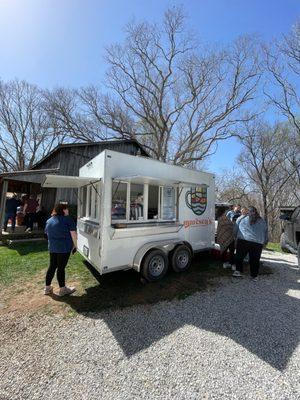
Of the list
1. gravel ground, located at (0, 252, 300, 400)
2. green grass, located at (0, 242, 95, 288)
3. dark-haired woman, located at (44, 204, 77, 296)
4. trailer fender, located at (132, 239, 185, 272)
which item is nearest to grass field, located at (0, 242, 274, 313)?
green grass, located at (0, 242, 95, 288)

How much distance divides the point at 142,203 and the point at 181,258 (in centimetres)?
193

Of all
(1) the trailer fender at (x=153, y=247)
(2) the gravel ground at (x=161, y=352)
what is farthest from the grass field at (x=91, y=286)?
(1) the trailer fender at (x=153, y=247)

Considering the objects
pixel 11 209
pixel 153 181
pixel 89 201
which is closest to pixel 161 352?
pixel 153 181

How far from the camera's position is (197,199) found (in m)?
7.11

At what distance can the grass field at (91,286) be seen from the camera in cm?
491

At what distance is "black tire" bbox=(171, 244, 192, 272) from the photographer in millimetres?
6363

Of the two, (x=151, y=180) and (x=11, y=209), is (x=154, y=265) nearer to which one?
(x=151, y=180)

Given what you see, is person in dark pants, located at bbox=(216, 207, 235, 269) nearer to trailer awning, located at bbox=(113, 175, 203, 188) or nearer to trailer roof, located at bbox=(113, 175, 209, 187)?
trailer awning, located at bbox=(113, 175, 203, 188)

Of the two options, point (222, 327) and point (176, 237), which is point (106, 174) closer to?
point (176, 237)

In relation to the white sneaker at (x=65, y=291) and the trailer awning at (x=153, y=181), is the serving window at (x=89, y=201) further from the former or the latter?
the white sneaker at (x=65, y=291)

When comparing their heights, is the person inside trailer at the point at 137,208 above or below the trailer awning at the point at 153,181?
below

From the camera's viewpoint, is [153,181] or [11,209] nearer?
[153,181]

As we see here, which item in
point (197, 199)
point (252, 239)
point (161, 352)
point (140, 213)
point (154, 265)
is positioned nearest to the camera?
point (161, 352)

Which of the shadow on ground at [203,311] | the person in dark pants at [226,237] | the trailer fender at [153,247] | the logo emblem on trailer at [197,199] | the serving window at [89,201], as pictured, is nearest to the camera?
the shadow on ground at [203,311]
